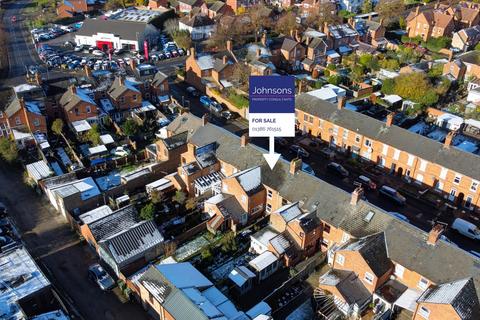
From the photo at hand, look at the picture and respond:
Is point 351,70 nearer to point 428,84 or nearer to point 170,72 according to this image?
point 428,84

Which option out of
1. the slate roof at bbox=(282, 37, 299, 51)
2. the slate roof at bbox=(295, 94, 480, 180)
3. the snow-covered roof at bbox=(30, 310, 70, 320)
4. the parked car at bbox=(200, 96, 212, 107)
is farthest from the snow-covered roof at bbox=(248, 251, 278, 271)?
the slate roof at bbox=(282, 37, 299, 51)

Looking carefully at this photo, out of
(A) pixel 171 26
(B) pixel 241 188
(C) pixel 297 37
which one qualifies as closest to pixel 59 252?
(B) pixel 241 188

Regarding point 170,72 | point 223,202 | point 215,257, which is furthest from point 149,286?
point 170,72

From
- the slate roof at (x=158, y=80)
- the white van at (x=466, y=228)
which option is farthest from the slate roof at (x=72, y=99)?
the white van at (x=466, y=228)

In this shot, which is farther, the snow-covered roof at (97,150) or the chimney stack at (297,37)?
the chimney stack at (297,37)

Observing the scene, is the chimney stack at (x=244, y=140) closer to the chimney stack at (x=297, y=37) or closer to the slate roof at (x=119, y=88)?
the slate roof at (x=119, y=88)

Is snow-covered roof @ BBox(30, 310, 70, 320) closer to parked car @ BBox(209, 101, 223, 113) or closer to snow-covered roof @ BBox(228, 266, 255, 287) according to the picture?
snow-covered roof @ BBox(228, 266, 255, 287)
